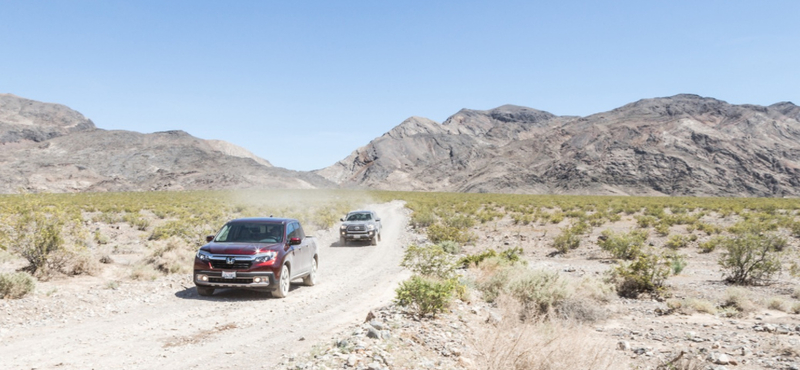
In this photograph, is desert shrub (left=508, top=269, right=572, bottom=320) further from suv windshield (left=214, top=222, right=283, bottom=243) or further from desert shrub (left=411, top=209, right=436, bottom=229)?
desert shrub (left=411, top=209, right=436, bottom=229)

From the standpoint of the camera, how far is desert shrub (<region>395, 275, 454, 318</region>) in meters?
8.12

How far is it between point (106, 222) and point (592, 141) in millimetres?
122170

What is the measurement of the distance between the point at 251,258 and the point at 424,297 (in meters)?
4.04

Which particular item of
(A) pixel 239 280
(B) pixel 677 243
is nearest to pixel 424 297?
(A) pixel 239 280

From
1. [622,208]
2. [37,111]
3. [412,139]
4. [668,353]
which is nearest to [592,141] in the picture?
[412,139]

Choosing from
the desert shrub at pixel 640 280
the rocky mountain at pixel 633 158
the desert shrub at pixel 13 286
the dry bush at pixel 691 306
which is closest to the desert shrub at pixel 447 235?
the desert shrub at pixel 640 280

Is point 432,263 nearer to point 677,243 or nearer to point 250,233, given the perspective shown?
point 250,233

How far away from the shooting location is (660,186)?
10662 cm

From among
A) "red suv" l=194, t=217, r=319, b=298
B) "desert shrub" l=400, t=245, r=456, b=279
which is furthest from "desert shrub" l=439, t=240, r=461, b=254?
"red suv" l=194, t=217, r=319, b=298

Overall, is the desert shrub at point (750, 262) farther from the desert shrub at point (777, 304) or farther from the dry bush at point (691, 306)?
the dry bush at point (691, 306)

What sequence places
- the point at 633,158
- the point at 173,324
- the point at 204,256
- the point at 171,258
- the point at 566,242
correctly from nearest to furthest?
the point at 173,324 → the point at 204,256 → the point at 171,258 → the point at 566,242 → the point at 633,158

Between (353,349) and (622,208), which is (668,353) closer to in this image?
(353,349)

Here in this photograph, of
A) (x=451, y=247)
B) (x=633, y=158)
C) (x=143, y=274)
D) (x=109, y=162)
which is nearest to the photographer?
(x=143, y=274)

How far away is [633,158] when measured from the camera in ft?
380
